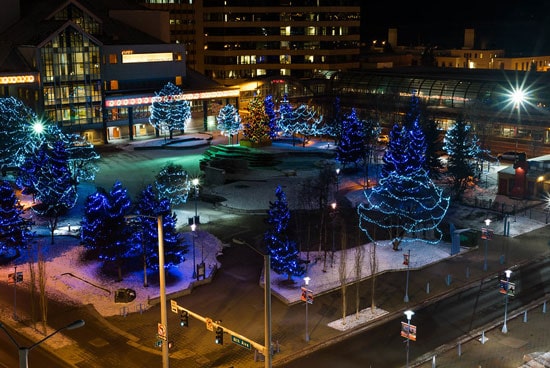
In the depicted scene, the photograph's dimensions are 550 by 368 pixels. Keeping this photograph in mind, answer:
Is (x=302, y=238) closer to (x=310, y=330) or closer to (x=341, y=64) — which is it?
(x=310, y=330)

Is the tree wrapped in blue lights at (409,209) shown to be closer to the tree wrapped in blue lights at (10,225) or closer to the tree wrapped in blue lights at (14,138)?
the tree wrapped in blue lights at (10,225)

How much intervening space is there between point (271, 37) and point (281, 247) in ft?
352

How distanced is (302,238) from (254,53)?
3796 inches

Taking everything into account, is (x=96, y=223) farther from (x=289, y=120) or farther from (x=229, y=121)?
(x=289, y=120)

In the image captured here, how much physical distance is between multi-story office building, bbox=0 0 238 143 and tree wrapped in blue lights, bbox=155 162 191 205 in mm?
32225

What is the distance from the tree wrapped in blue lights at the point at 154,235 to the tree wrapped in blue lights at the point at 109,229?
0.85m

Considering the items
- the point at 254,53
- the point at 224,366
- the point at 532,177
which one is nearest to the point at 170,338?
the point at 224,366

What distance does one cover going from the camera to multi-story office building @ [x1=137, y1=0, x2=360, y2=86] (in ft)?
482

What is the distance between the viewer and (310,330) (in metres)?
39.9

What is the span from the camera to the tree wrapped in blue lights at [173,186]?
63438 mm

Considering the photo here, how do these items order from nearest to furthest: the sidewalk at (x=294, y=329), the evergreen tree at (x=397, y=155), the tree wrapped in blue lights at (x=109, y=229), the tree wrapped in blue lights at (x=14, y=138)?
the sidewalk at (x=294, y=329)
the tree wrapped in blue lights at (x=109, y=229)
the evergreen tree at (x=397, y=155)
the tree wrapped in blue lights at (x=14, y=138)

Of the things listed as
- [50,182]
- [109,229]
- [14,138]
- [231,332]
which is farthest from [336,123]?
[231,332]

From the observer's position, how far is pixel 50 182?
59219 mm

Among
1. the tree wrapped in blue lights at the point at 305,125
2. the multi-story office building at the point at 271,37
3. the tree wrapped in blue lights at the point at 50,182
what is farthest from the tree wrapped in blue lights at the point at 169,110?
the multi-story office building at the point at 271,37
